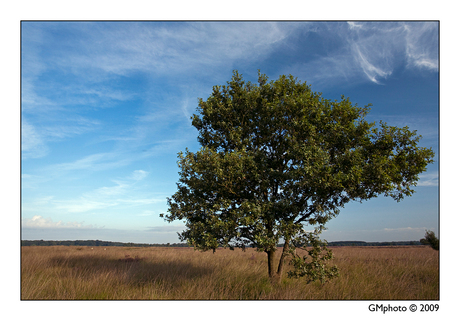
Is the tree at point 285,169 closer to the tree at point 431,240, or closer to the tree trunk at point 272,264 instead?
the tree trunk at point 272,264

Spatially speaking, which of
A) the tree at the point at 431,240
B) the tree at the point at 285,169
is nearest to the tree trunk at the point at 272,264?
the tree at the point at 285,169

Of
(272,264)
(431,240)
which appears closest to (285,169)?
(272,264)

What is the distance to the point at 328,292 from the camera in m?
12.4

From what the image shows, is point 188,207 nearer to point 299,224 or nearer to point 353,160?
point 299,224

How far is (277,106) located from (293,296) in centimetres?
895

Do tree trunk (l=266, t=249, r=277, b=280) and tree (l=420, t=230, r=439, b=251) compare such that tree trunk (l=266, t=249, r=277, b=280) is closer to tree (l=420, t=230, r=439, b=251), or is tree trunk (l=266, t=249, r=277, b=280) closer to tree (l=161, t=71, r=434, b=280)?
tree (l=161, t=71, r=434, b=280)

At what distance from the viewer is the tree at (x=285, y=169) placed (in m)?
10.6

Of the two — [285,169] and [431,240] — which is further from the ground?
[285,169]

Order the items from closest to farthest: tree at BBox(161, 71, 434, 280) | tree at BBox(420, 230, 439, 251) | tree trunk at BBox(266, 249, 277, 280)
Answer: tree at BBox(161, 71, 434, 280) → tree trunk at BBox(266, 249, 277, 280) → tree at BBox(420, 230, 439, 251)

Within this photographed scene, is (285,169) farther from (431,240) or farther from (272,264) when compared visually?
(431,240)

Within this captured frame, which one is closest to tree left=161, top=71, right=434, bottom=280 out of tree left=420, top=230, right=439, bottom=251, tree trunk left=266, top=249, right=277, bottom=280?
tree trunk left=266, top=249, right=277, bottom=280

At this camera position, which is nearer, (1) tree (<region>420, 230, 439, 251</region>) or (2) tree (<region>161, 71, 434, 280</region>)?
(2) tree (<region>161, 71, 434, 280</region>)

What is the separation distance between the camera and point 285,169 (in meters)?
12.7

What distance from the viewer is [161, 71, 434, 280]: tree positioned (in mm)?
10586
